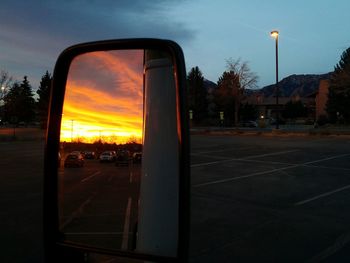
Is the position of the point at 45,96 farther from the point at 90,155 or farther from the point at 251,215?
the point at 251,215

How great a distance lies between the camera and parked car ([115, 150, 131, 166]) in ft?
7.02

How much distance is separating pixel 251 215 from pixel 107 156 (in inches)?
287

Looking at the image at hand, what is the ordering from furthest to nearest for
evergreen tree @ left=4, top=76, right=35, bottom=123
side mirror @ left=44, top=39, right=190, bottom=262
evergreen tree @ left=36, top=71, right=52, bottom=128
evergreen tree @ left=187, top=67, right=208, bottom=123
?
1. evergreen tree @ left=187, top=67, right=208, bottom=123
2. evergreen tree @ left=4, top=76, right=35, bottom=123
3. evergreen tree @ left=36, top=71, right=52, bottom=128
4. side mirror @ left=44, top=39, right=190, bottom=262

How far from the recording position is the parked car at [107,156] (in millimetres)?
2171

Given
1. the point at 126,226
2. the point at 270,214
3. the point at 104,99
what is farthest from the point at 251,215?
the point at 104,99

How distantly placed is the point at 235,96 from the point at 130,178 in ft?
260

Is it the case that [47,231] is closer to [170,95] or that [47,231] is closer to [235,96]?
[170,95]

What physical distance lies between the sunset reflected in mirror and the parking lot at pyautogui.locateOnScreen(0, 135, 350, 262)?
194 millimetres

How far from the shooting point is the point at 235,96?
264 feet

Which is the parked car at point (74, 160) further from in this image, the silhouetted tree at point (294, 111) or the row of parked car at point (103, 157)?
the silhouetted tree at point (294, 111)

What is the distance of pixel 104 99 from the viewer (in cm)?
219

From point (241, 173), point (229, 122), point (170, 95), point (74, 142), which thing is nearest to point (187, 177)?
point (170, 95)

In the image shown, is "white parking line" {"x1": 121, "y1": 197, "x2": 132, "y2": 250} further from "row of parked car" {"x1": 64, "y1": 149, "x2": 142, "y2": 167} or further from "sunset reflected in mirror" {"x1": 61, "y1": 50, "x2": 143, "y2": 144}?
"sunset reflected in mirror" {"x1": 61, "y1": 50, "x2": 143, "y2": 144}

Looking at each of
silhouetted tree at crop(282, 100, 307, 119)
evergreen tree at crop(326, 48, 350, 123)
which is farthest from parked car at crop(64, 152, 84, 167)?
silhouetted tree at crop(282, 100, 307, 119)
